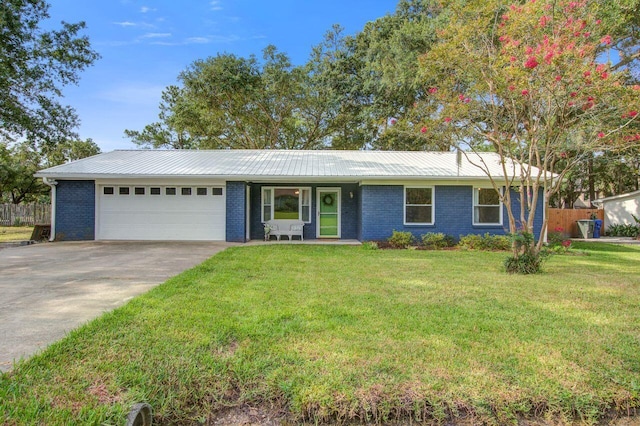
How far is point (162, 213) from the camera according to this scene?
13.4 metres

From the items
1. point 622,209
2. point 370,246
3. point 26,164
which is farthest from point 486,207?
point 26,164

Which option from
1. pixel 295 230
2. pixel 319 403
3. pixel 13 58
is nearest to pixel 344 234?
pixel 295 230

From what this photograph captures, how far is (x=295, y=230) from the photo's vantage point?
543 inches

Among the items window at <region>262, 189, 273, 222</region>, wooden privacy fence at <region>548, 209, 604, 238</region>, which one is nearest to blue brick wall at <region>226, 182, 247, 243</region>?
window at <region>262, 189, 273, 222</region>

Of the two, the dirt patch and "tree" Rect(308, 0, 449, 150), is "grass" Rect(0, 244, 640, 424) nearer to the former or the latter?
the dirt patch

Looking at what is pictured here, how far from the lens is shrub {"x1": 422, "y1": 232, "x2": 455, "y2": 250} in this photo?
40.5ft

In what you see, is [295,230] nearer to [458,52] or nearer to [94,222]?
[94,222]

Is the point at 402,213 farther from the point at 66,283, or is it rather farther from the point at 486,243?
the point at 66,283

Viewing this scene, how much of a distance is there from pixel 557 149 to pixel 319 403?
7594mm

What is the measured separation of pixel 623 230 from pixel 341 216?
51.9 ft

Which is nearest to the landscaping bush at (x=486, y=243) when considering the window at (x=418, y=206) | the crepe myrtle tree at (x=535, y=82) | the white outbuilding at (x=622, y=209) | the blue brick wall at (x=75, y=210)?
the window at (x=418, y=206)

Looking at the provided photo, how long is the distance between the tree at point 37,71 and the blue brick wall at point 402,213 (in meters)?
12.3

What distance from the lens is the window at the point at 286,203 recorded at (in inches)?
564

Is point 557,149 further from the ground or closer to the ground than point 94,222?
further from the ground
